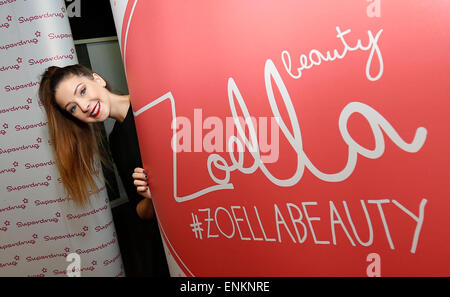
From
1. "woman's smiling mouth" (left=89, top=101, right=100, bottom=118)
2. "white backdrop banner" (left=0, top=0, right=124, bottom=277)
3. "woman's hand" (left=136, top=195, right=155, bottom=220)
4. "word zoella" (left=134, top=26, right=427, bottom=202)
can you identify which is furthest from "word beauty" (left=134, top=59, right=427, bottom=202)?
"white backdrop banner" (left=0, top=0, right=124, bottom=277)

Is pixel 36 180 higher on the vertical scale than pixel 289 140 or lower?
lower

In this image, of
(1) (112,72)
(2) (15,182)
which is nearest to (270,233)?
(2) (15,182)

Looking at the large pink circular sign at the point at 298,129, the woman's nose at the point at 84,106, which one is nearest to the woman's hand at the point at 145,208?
the large pink circular sign at the point at 298,129

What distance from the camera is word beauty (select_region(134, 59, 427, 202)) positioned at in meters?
0.91

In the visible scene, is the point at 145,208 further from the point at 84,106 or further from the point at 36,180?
the point at 36,180

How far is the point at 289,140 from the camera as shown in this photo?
1.05m

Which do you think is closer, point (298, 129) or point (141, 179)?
point (298, 129)

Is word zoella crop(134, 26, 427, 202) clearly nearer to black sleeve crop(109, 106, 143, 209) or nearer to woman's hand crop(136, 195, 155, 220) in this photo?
black sleeve crop(109, 106, 143, 209)

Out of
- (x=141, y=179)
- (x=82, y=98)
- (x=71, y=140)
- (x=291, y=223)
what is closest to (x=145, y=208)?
(x=141, y=179)

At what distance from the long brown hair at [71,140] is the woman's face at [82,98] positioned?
39mm

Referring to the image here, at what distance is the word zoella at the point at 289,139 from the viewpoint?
0.91 meters

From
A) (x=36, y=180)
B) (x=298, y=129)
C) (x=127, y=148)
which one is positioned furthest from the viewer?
(x=36, y=180)

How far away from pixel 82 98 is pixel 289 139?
1020mm

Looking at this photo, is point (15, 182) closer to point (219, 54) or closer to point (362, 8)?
point (219, 54)
